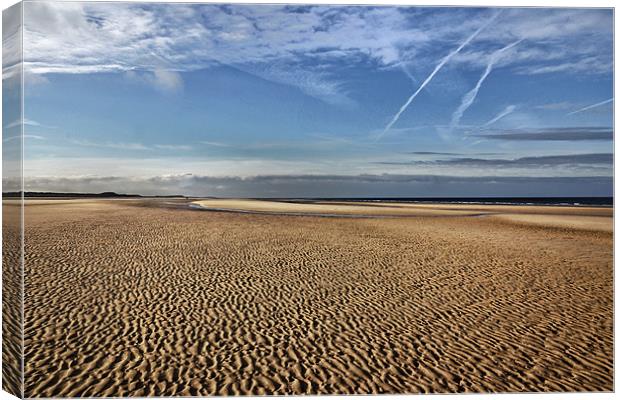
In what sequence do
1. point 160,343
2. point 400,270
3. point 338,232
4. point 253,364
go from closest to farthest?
point 253,364, point 160,343, point 400,270, point 338,232

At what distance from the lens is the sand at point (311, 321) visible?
6672mm

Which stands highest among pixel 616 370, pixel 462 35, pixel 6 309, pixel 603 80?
pixel 462 35

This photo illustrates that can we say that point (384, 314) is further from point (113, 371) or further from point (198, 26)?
point (198, 26)

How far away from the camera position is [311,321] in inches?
356

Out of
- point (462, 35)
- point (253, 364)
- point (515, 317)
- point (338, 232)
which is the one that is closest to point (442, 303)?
point (515, 317)

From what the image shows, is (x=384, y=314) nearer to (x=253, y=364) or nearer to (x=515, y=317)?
(x=515, y=317)

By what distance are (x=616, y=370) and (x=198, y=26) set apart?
1251 cm

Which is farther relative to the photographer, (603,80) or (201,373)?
(603,80)

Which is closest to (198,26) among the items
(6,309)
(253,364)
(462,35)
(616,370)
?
(462,35)

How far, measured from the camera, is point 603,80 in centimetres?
898

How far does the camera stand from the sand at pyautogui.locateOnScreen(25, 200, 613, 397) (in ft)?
21.9

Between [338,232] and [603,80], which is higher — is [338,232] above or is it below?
below

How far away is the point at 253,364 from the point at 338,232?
57.1ft

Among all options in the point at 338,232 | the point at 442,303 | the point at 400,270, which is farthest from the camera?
the point at 338,232
